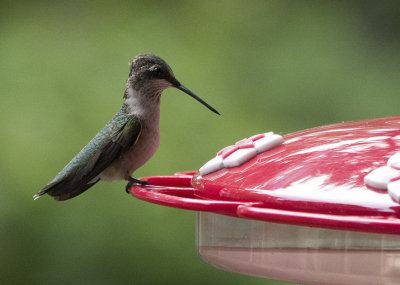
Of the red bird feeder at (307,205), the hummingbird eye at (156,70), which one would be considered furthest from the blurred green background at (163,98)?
the red bird feeder at (307,205)

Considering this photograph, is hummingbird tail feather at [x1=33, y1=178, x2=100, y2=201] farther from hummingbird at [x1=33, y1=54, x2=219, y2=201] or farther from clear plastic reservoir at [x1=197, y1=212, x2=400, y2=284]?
clear plastic reservoir at [x1=197, y1=212, x2=400, y2=284]

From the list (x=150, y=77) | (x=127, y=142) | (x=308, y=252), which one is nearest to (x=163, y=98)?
(x=150, y=77)

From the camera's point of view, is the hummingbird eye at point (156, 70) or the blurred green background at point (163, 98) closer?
the hummingbird eye at point (156, 70)

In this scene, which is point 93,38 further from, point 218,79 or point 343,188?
point 343,188

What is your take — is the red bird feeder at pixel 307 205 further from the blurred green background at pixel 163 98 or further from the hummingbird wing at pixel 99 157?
the blurred green background at pixel 163 98

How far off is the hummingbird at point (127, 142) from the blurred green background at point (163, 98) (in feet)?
4.11

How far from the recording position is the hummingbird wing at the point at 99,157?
3.18 metres

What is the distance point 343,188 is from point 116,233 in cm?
316

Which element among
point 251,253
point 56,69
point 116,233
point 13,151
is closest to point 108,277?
point 116,233

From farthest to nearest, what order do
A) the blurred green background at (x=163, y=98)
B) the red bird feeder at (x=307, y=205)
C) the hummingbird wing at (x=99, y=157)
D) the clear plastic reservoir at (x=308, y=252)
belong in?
1. the blurred green background at (x=163, y=98)
2. the hummingbird wing at (x=99, y=157)
3. the clear plastic reservoir at (x=308, y=252)
4. the red bird feeder at (x=307, y=205)

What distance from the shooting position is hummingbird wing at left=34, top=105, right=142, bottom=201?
318 cm

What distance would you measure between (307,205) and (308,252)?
0.69 ft

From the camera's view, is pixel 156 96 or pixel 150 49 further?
pixel 150 49

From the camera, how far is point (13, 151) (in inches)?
189
